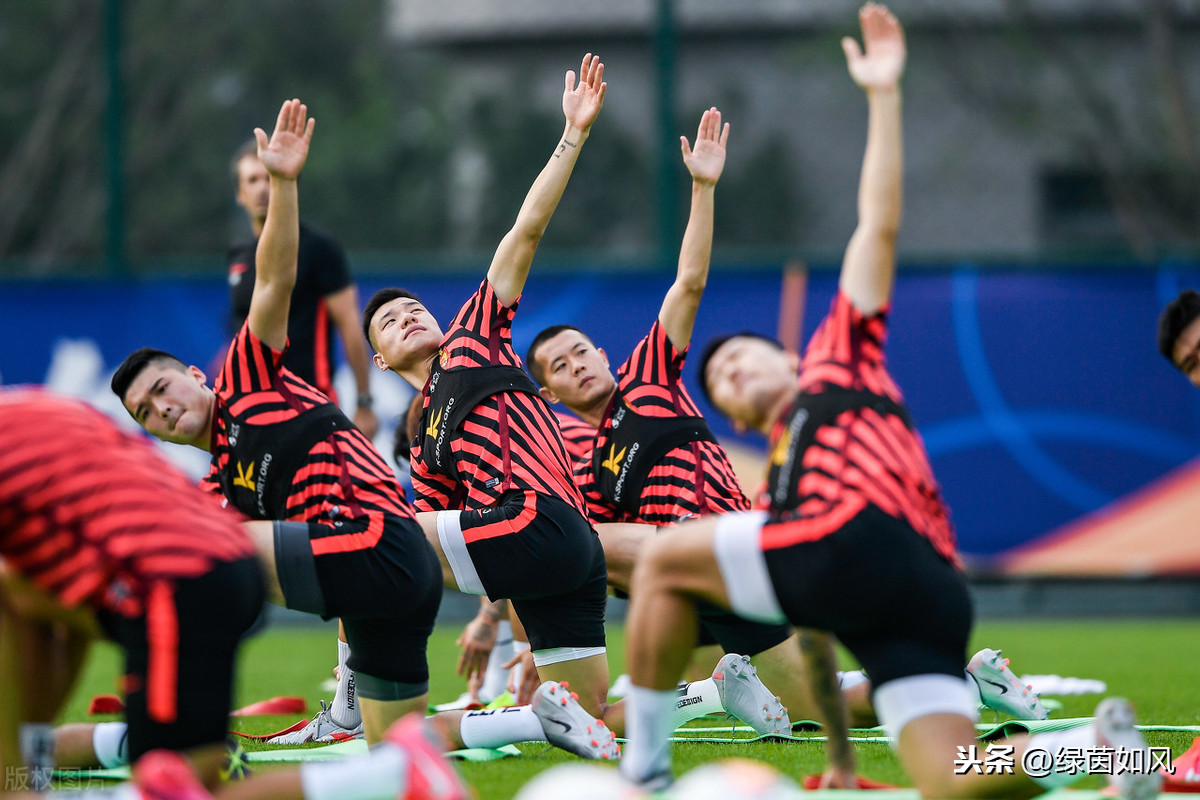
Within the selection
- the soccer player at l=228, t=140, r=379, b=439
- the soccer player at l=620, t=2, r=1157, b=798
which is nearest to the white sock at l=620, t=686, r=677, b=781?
the soccer player at l=620, t=2, r=1157, b=798

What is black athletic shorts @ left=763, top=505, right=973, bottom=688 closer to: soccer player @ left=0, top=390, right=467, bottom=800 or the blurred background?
soccer player @ left=0, top=390, right=467, bottom=800

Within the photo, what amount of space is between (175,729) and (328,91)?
1425cm

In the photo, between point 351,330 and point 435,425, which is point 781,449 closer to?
point 435,425

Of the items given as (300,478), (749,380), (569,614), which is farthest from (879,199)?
(569,614)

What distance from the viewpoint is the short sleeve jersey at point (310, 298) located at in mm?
7953

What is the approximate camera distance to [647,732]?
13.4 feet

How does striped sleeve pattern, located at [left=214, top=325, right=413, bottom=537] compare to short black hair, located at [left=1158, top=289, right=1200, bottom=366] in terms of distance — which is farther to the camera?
short black hair, located at [left=1158, top=289, right=1200, bottom=366]

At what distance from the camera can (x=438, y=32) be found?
635 inches

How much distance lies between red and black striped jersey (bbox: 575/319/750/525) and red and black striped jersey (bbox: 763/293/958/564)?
2.16 meters

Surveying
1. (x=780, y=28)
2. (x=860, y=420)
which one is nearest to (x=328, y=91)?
(x=780, y=28)

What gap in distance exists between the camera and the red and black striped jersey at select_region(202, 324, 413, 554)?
5.07 meters

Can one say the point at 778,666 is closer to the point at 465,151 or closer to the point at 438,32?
the point at 465,151

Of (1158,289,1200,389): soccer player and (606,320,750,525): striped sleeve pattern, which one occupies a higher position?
(1158,289,1200,389): soccer player

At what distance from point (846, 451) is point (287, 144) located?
2441mm
